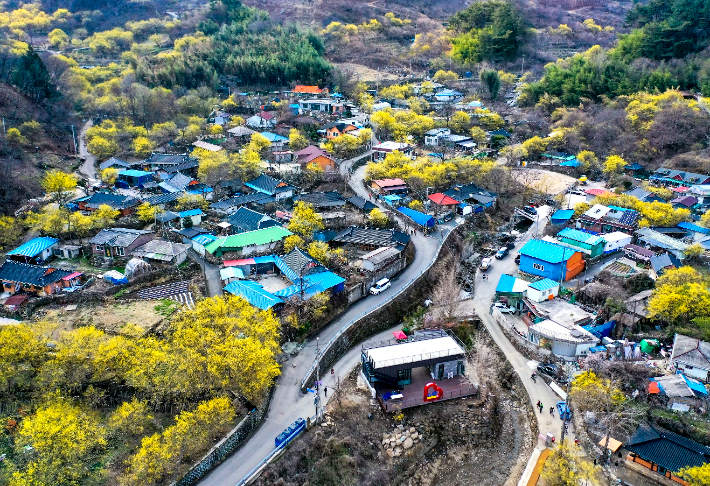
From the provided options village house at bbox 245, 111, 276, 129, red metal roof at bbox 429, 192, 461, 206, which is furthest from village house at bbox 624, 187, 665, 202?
village house at bbox 245, 111, 276, 129

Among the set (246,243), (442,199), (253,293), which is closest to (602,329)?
(442,199)

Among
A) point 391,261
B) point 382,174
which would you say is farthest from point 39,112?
point 391,261

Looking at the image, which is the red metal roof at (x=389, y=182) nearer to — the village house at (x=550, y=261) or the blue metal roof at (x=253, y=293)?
the village house at (x=550, y=261)

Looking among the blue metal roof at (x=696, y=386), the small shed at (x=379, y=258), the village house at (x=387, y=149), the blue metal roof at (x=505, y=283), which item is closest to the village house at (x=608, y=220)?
the blue metal roof at (x=505, y=283)

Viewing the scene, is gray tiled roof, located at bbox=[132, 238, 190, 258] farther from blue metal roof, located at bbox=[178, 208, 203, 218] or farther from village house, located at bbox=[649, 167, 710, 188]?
village house, located at bbox=[649, 167, 710, 188]

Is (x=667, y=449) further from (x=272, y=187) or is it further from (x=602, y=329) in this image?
(x=272, y=187)
